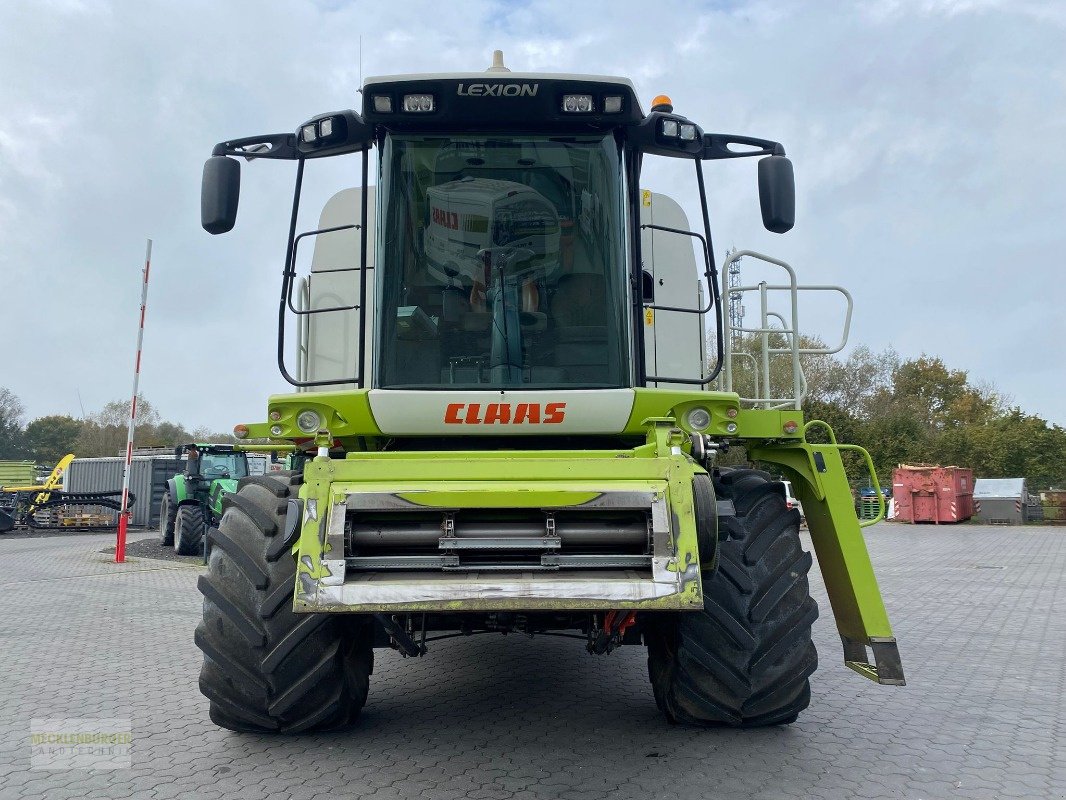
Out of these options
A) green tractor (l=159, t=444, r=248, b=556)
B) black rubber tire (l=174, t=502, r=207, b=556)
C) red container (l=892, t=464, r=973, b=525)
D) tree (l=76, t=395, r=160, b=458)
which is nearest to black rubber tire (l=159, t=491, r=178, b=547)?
green tractor (l=159, t=444, r=248, b=556)

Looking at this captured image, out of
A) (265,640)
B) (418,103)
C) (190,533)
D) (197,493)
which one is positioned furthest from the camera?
(197,493)

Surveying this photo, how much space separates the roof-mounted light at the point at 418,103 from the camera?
15.5ft

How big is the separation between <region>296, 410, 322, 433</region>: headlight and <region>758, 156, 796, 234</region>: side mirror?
8.62ft

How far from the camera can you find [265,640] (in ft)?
13.7

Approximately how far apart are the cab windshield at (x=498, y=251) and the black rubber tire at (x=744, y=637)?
119 cm

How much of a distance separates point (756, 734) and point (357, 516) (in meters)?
2.35

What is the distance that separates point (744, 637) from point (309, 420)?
7.58 feet

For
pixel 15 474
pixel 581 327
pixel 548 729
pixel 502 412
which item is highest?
pixel 581 327

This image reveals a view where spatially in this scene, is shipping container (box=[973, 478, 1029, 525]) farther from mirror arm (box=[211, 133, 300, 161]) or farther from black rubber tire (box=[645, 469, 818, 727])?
mirror arm (box=[211, 133, 300, 161])

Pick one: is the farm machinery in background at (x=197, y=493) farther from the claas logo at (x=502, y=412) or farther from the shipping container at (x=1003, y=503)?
the shipping container at (x=1003, y=503)

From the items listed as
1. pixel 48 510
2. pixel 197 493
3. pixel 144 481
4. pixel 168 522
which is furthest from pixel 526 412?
pixel 144 481

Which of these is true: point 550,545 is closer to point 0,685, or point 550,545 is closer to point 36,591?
point 0,685

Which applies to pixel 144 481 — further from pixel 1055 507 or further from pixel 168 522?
pixel 1055 507

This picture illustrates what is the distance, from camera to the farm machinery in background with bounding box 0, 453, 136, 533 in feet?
79.8
